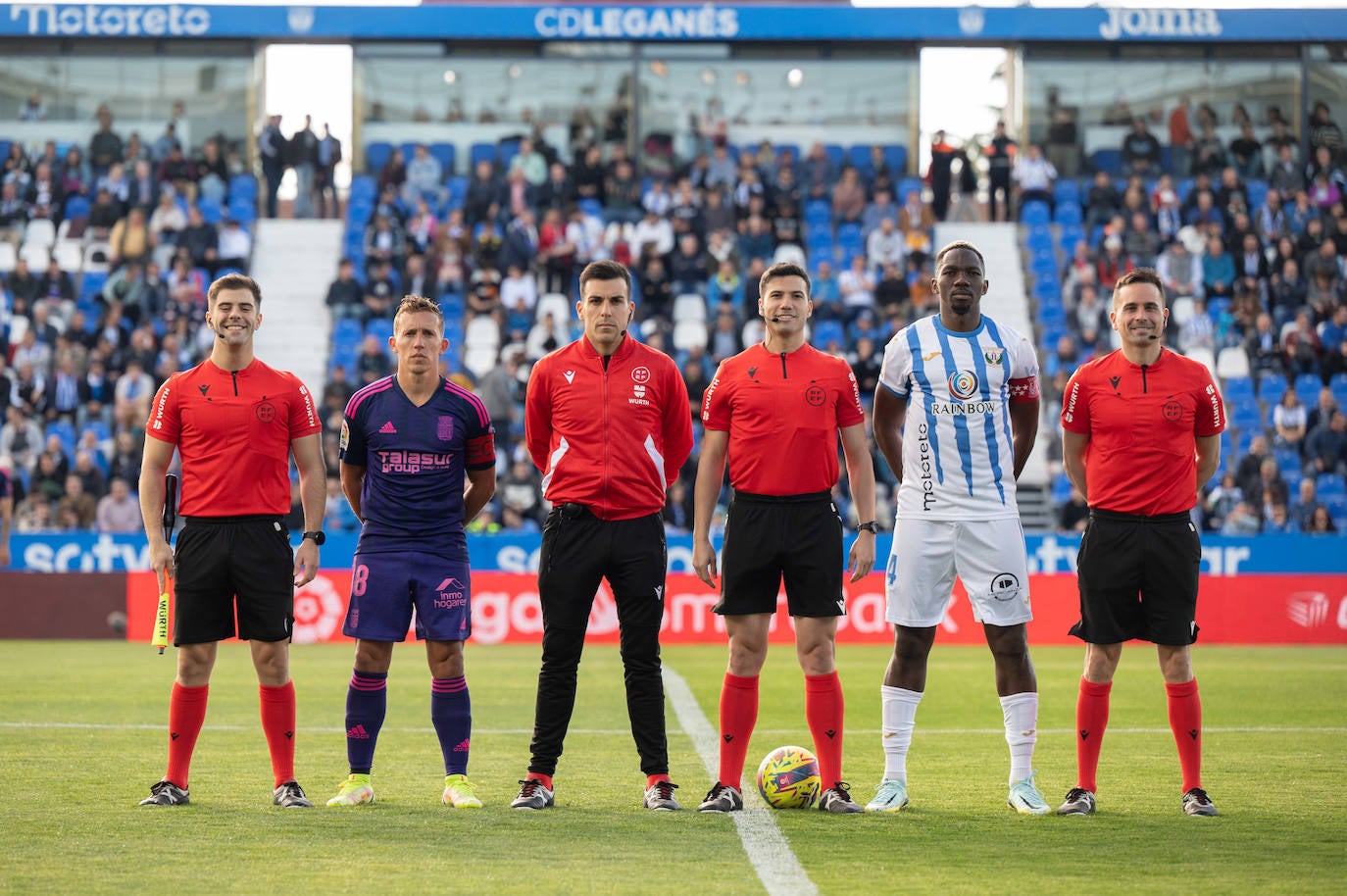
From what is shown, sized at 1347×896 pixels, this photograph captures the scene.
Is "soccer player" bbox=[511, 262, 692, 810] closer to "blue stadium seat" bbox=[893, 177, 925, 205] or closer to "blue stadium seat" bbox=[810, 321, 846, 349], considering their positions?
"blue stadium seat" bbox=[810, 321, 846, 349]

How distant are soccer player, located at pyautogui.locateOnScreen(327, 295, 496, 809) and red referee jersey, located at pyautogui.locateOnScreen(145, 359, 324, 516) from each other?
1.13 feet

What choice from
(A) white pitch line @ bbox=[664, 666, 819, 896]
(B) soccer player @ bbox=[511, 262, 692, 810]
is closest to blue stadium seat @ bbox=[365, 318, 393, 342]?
(A) white pitch line @ bbox=[664, 666, 819, 896]

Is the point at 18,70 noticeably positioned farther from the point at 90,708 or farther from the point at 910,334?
the point at 910,334

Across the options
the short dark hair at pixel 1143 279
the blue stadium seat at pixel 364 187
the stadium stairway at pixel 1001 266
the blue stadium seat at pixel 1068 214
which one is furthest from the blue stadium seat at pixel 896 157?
the short dark hair at pixel 1143 279

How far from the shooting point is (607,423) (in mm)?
7434

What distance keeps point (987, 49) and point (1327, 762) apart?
75.3ft

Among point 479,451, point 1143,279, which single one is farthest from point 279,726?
point 1143,279

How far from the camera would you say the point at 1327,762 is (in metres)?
8.95

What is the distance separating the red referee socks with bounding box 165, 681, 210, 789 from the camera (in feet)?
24.1

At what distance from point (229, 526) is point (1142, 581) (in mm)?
4205

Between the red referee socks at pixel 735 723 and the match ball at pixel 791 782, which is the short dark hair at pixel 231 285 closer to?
the red referee socks at pixel 735 723

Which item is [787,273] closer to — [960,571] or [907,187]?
[960,571]

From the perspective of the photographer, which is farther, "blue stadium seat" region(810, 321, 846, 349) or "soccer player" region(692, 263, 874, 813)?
"blue stadium seat" region(810, 321, 846, 349)

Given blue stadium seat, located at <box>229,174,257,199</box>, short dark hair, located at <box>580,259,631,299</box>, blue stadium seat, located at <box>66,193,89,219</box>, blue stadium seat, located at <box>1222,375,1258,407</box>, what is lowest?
short dark hair, located at <box>580,259,631,299</box>
